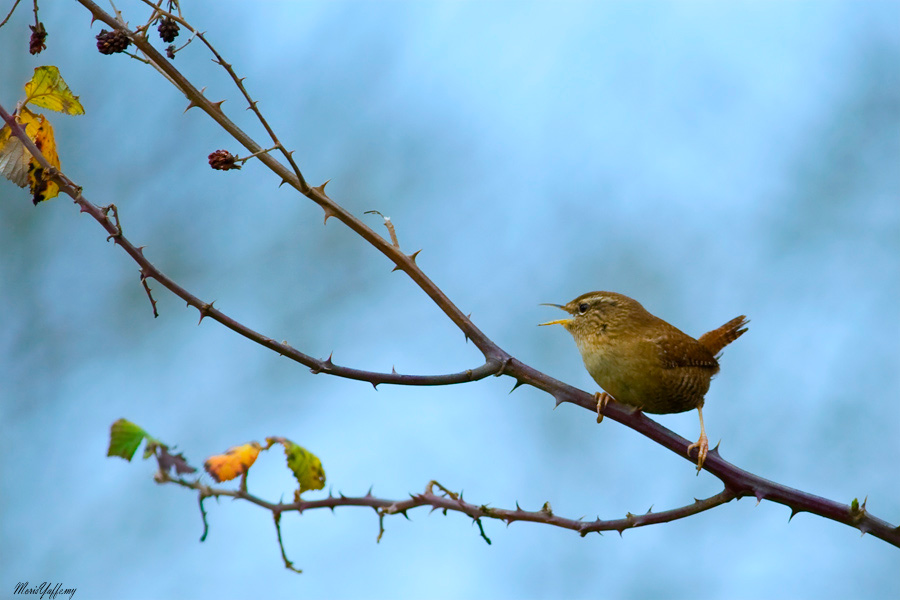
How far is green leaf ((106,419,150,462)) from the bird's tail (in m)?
1.86

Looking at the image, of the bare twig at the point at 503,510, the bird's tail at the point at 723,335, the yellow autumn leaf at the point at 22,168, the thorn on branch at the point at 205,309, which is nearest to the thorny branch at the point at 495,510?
the bare twig at the point at 503,510

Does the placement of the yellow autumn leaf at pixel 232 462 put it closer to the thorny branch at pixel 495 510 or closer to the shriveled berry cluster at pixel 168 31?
the thorny branch at pixel 495 510

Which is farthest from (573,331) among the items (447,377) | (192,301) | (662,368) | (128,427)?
(128,427)

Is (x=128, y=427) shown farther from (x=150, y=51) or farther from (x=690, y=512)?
(x=690, y=512)

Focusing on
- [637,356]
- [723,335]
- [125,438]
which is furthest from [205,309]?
[723,335]

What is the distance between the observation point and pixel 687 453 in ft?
3.85

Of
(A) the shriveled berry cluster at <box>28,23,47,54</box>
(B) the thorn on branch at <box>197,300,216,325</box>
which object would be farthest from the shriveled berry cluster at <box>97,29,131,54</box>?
(B) the thorn on branch at <box>197,300,216,325</box>

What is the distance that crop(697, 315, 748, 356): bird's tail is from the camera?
8.00 feet

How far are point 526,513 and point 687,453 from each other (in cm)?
25

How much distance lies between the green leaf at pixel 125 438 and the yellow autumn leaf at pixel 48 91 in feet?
1.85

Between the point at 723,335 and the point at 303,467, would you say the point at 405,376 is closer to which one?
the point at 303,467

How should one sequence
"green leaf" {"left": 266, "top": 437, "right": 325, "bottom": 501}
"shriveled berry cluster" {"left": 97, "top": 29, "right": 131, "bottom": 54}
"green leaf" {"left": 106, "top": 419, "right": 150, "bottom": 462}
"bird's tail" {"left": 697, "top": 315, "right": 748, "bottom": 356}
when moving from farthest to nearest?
"bird's tail" {"left": 697, "top": 315, "right": 748, "bottom": 356}, "shriveled berry cluster" {"left": 97, "top": 29, "right": 131, "bottom": 54}, "green leaf" {"left": 266, "top": 437, "right": 325, "bottom": 501}, "green leaf" {"left": 106, "top": 419, "right": 150, "bottom": 462}

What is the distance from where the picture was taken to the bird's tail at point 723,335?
2438mm

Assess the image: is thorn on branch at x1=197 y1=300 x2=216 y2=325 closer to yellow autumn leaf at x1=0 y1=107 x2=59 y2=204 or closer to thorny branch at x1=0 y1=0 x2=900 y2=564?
thorny branch at x1=0 y1=0 x2=900 y2=564
